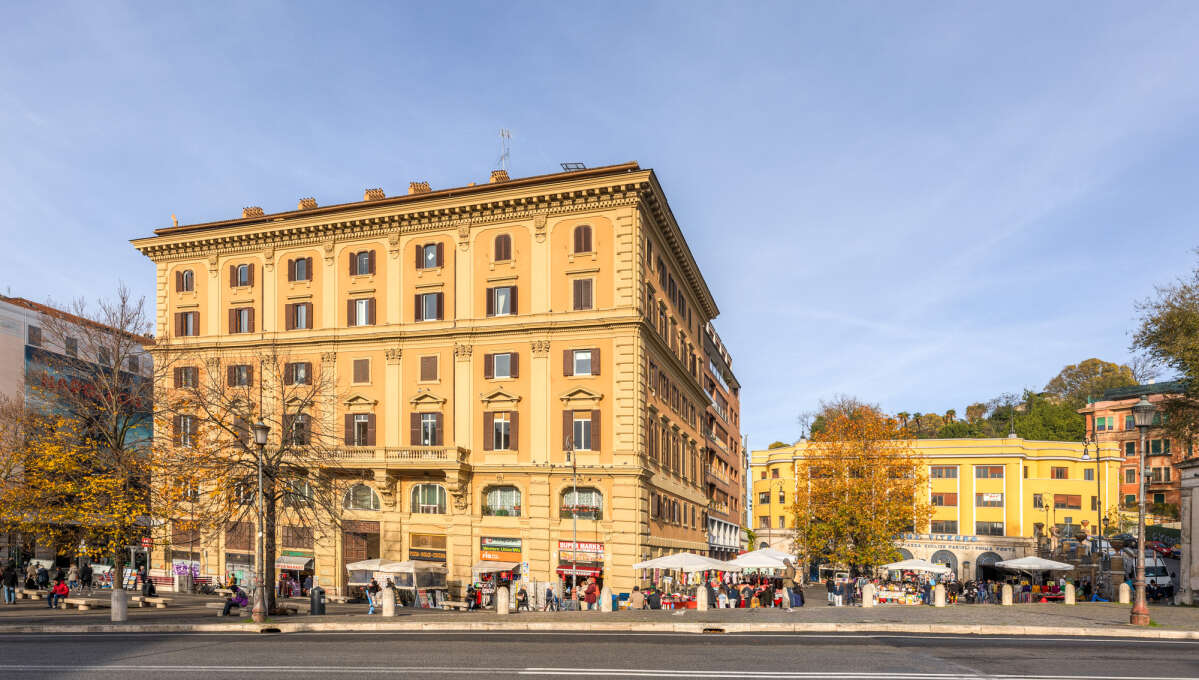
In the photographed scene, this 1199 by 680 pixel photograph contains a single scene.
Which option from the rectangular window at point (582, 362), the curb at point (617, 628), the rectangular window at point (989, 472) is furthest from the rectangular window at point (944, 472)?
the curb at point (617, 628)

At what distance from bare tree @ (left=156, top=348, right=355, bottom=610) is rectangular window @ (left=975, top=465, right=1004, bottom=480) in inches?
2683

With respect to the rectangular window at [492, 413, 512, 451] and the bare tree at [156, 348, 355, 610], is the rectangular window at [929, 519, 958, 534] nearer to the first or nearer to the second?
the rectangular window at [492, 413, 512, 451]

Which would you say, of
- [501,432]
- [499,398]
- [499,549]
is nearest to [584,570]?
[499,549]

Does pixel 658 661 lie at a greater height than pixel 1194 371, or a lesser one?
lesser

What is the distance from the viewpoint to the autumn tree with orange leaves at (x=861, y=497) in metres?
59.5

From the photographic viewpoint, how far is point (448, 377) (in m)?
49.7

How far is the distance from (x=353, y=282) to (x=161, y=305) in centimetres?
1450

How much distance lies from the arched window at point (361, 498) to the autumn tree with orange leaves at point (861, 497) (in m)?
28.4

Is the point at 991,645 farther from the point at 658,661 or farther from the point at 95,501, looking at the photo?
the point at 95,501

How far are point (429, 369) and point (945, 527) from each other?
6474 cm

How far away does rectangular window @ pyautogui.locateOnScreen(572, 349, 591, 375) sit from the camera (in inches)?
1868

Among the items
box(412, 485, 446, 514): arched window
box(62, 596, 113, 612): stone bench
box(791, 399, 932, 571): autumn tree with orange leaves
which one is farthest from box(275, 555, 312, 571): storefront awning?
box(791, 399, 932, 571): autumn tree with orange leaves

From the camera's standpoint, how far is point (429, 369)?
50.1 m

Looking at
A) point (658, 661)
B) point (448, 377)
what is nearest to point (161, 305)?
point (448, 377)
